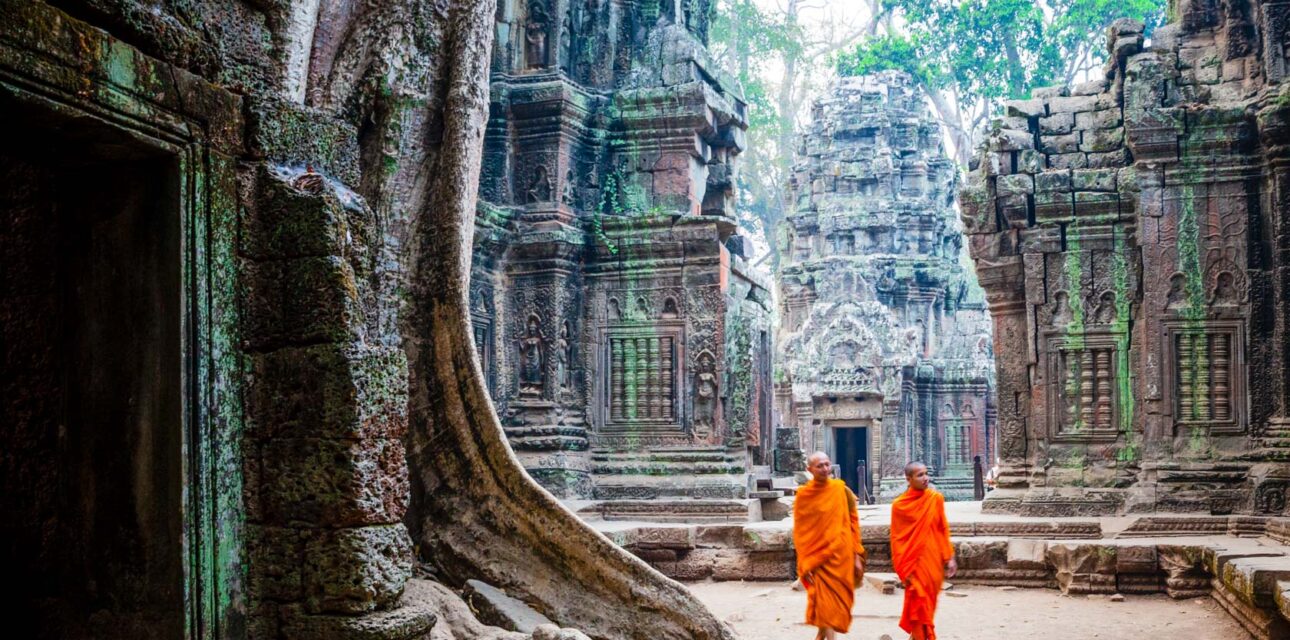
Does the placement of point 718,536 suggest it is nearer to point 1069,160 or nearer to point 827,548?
point 827,548

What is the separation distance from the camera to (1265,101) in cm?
909

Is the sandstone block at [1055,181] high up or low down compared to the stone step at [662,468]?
up

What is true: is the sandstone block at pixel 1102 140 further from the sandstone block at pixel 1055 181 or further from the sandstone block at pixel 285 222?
the sandstone block at pixel 285 222

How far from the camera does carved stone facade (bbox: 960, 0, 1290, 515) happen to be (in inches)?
361

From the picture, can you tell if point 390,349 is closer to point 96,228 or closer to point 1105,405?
point 96,228

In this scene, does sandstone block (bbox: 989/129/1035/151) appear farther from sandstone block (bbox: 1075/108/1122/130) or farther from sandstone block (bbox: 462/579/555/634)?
sandstone block (bbox: 462/579/555/634)

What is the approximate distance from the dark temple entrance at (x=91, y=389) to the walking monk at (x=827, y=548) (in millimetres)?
3953

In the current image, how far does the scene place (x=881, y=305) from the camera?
2014 cm

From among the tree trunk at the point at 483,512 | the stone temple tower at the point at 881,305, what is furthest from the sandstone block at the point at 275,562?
the stone temple tower at the point at 881,305

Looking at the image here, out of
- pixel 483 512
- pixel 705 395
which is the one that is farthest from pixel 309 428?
pixel 705 395

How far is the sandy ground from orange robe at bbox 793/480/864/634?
0.58 meters

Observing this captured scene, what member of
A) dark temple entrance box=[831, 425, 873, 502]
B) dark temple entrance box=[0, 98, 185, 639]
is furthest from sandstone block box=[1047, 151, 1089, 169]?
dark temple entrance box=[831, 425, 873, 502]

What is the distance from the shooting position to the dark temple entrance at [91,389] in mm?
3143

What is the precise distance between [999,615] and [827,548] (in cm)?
176
